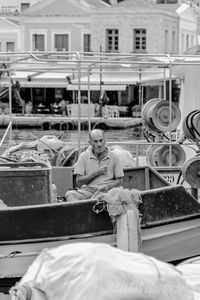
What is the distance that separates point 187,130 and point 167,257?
4972 mm

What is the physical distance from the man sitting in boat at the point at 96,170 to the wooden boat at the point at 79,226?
1.01 meters

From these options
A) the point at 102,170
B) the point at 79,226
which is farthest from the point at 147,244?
the point at 102,170

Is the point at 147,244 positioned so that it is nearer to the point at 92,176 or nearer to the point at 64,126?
the point at 92,176

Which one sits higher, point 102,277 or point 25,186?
point 102,277

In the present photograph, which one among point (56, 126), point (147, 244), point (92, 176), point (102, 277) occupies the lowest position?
point (56, 126)

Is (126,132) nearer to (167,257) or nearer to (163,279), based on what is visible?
(167,257)

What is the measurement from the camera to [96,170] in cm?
979

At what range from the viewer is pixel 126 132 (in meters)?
44.9

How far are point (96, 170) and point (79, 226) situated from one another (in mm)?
1399

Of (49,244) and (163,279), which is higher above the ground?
(163,279)

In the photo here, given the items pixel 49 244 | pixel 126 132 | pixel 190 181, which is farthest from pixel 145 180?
pixel 126 132

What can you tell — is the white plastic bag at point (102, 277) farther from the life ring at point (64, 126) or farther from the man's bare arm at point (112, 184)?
the life ring at point (64, 126)

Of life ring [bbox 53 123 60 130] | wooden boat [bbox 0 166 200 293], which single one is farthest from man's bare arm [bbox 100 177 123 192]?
life ring [bbox 53 123 60 130]

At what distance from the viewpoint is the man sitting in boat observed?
9.75m
